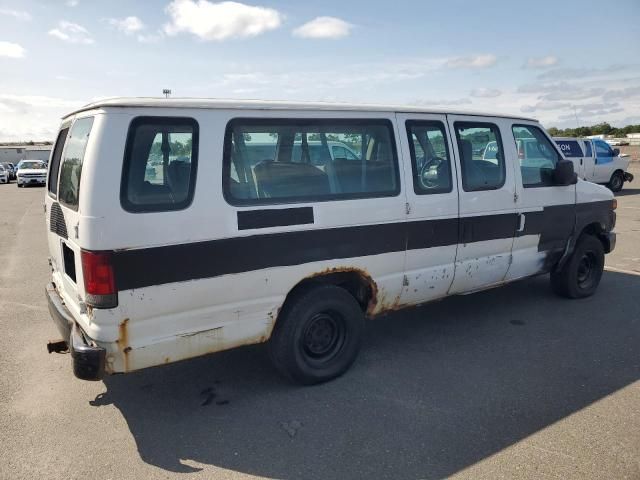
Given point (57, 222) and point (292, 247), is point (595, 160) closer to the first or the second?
point (292, 247)

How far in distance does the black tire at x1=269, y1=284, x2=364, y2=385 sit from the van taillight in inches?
48.5

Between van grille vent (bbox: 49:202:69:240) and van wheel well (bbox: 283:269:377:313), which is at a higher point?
van grille vent (bbox: 49:202:69:240)

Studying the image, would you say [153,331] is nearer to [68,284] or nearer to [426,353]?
[68,284]

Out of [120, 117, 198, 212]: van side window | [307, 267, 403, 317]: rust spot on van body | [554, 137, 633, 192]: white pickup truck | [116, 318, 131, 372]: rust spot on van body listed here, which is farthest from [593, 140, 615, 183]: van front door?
[116, 318, 131, 372]: rust spot on van body

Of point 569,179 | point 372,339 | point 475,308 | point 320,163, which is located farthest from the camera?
point 475,308

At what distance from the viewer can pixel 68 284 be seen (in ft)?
11.9

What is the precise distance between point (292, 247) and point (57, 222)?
176 cm

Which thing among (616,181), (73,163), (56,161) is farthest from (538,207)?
(616,181)

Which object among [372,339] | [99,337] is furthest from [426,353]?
[99,337]

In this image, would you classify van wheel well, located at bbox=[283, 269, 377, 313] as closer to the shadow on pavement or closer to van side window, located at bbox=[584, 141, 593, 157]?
the shadow on pavement

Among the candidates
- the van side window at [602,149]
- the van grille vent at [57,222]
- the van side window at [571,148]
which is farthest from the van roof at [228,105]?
the van side window at [602,149]

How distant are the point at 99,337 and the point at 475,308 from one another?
4166 mm

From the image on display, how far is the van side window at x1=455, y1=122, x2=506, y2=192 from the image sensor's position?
15.3 ft

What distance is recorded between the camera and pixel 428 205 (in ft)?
14.3
